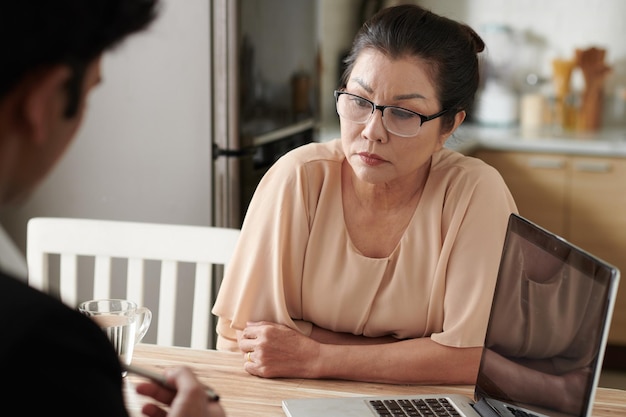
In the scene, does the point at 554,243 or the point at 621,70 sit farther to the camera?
the point at 621,70

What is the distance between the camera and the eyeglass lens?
160cm

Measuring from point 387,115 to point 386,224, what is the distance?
219 millimetres

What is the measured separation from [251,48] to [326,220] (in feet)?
3.63

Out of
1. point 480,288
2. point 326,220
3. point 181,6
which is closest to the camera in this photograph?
point 480,288

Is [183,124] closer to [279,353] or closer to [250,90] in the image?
[250,90]

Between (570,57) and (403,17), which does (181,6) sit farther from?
(570,57)

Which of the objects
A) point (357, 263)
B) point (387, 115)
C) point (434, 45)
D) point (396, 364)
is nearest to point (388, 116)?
point (387, 115)

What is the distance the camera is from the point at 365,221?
67.0 inches

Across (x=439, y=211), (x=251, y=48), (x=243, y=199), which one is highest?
(x=251, y=48)

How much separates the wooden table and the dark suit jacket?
0.62m

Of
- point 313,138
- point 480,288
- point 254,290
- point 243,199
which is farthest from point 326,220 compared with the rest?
point 313,138

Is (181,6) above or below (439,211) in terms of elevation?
above

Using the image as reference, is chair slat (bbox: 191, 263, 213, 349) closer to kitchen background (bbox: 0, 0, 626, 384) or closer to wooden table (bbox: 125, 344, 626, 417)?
wooden table (bbox: 125, 344, 626, 417)

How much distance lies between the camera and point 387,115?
159 cm
